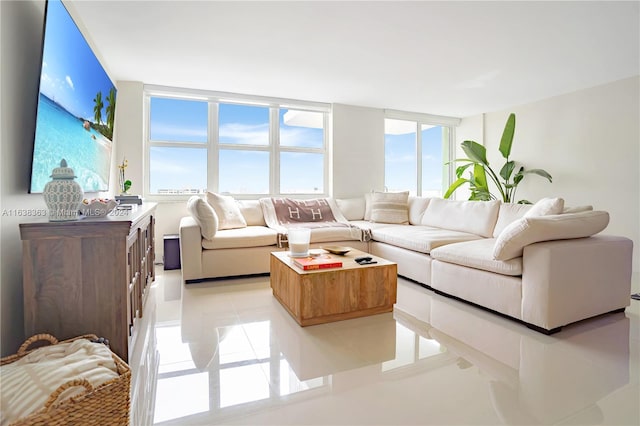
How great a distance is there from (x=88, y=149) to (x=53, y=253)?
107cm

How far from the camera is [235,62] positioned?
3.46 m

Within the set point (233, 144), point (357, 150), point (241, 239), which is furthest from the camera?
point (357, 150)

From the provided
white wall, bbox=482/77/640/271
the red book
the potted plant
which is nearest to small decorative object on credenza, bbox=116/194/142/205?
the red book

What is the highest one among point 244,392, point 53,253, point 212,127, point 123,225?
point 212,127

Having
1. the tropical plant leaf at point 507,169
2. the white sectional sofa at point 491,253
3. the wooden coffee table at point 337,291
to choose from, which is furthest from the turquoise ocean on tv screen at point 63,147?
the tropical plant leaf at point 507,169

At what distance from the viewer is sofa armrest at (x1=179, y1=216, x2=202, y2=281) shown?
3.24 metres

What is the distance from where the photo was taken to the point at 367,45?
10.00ft

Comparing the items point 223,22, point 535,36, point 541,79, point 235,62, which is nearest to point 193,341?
point 223,22

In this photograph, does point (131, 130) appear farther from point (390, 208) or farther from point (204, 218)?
point (390, 208)

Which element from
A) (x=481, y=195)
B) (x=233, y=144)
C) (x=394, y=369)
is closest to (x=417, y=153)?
(x=481, y=195)

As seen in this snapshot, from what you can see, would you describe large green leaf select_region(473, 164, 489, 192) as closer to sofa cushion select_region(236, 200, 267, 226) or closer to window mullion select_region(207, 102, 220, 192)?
sofa cushion select_region(236, 200, 267, 226)

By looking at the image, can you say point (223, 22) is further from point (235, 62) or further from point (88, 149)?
point (88, 149)

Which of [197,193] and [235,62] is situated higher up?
[235,62]

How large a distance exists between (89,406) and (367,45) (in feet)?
10.4
